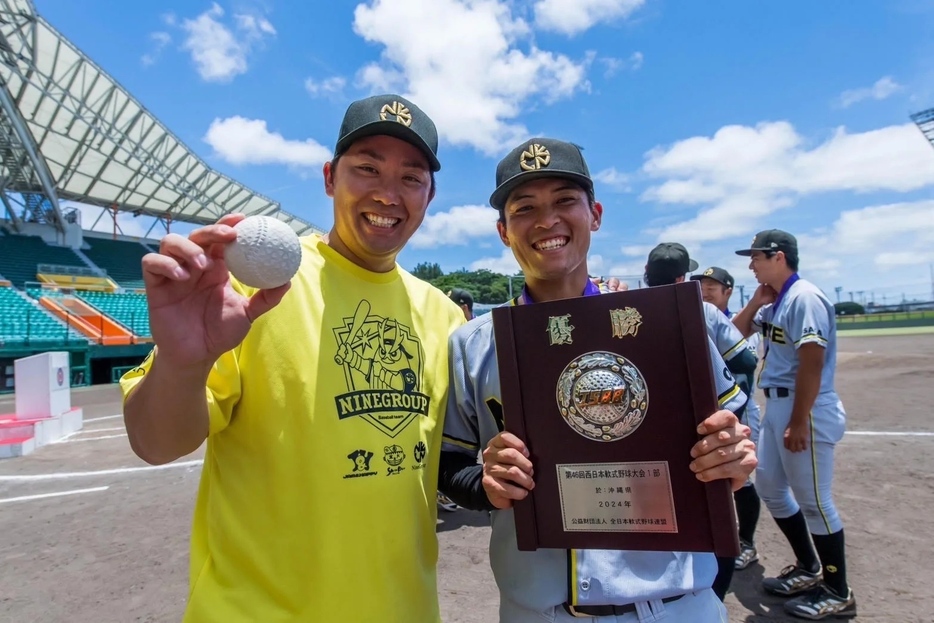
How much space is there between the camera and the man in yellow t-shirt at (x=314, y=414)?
1385 mm

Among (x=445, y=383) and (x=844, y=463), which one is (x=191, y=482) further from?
(x=844, y=463)

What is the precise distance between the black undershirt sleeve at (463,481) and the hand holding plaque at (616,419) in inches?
8.6

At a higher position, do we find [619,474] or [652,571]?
[619,474]

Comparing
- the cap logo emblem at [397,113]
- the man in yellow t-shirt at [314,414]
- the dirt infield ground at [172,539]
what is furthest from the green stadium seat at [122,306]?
the cap logo emblem at [397,113]

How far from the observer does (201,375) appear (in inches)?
54.6


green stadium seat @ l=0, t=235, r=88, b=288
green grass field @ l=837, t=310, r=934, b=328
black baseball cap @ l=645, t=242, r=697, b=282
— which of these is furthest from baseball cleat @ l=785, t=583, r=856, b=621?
green grass field @ l=837, t=310, r=934, b=328

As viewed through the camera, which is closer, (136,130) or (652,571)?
(652,571)

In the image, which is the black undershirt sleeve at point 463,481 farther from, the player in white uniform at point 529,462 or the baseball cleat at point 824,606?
the baseball cleat at point 824,606

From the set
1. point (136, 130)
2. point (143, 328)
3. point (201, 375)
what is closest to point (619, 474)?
point (201, 375)

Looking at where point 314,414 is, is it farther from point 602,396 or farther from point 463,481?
point 602,396

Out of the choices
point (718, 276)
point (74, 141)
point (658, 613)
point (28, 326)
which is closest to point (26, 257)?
point (74, 141)

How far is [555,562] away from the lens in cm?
157

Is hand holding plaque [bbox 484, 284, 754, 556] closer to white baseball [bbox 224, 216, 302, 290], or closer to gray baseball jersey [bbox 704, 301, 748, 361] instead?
white baseball [bbox 224, 216, 302, 290]

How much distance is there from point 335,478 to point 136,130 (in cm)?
3871
